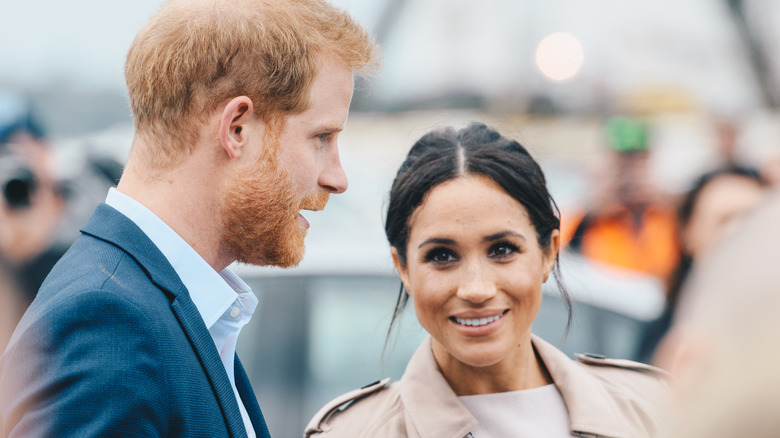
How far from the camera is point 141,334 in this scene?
1566 millimetres

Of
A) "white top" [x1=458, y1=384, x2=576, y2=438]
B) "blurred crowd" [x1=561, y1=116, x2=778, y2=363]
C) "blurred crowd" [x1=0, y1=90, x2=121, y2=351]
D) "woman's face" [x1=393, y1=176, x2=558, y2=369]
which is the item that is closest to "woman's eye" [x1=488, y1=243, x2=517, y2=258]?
"woman's face" [x1=393, y1=176, x2=558, y2=369]

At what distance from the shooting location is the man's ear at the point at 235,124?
1.84 m

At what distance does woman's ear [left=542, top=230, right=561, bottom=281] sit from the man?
0.63 meters

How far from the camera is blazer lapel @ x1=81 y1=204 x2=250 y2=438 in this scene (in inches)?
67.3

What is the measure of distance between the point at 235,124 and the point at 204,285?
0.35m

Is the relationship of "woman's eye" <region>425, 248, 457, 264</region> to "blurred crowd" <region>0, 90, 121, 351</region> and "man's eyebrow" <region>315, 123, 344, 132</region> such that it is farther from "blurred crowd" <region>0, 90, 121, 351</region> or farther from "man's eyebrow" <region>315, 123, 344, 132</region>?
"blurred crowd" <region>0, 90, 121, 351</region>

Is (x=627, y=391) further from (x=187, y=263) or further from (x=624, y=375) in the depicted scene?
(x=187, y=263)

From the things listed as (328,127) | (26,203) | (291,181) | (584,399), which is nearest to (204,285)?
(291,181)

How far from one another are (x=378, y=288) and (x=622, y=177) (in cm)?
161

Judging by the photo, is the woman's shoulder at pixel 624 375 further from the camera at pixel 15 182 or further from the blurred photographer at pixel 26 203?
the camera at pixel 15 182

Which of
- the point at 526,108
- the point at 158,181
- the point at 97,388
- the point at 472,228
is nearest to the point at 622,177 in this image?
the point at 472,228

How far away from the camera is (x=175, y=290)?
1746 mm

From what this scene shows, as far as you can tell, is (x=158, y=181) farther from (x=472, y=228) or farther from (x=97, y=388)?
(x=472, y=228)

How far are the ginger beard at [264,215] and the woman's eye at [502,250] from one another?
0.49 m
